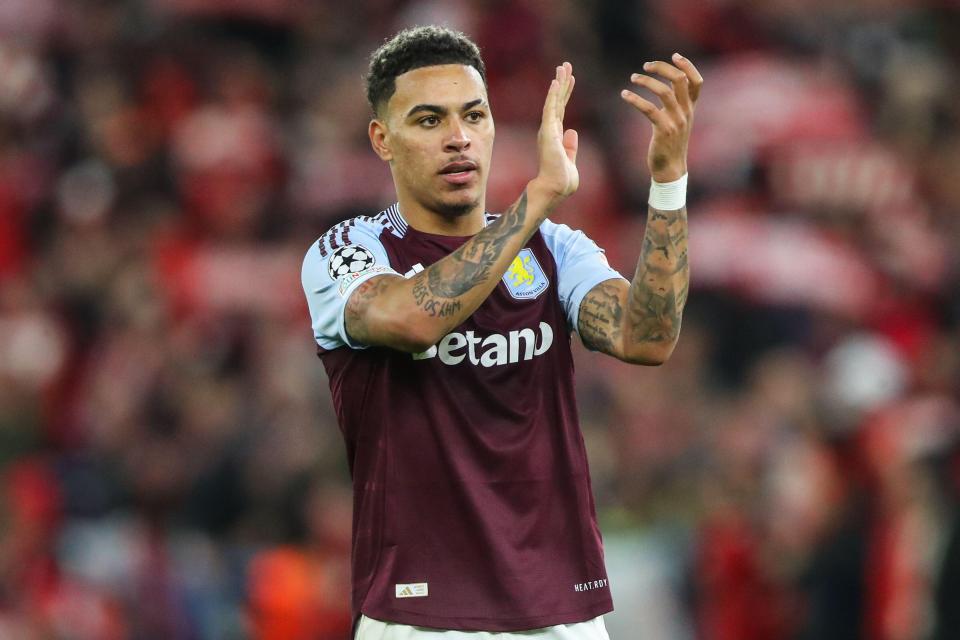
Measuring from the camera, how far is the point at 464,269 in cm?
415

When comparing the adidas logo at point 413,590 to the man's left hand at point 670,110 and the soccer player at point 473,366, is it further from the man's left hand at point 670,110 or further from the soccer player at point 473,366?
the man's left hand at point 670,110

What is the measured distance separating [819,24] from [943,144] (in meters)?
1.71

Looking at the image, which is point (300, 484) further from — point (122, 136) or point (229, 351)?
point (122, 136)

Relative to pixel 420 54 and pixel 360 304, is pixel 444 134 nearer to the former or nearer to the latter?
pixel 420 54

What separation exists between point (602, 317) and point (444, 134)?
61 cm

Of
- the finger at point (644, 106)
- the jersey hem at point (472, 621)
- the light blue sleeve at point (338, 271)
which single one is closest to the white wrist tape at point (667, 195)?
the finger at point (644, 106)

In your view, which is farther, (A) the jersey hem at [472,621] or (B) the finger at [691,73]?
(A) the jersey hem at [472,621]

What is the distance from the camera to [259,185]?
1173 cm

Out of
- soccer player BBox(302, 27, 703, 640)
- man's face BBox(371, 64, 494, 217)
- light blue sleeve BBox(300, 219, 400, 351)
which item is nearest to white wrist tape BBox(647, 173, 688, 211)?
soccer player BBox(302, 27, 703, 640)

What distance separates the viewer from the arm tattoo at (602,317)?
440 centimetres

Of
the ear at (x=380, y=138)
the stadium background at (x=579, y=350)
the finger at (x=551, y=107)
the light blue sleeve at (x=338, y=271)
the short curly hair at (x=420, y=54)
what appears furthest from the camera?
the stadium background at (x=579, y=350)

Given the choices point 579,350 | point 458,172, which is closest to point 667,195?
point 458,172

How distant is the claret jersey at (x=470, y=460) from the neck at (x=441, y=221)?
73 millimetres

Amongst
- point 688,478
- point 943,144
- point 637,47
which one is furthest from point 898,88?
point 688,478
